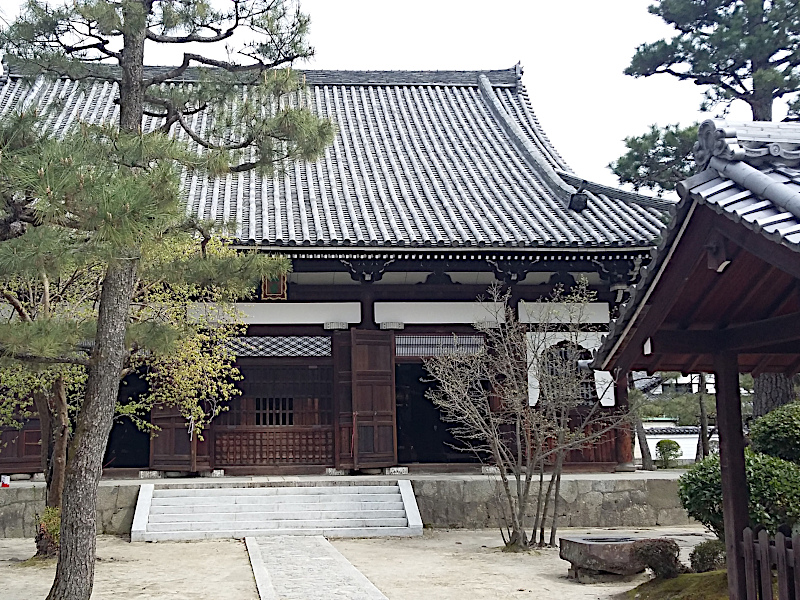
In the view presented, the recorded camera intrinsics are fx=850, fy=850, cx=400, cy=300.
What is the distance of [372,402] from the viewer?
1362 cm

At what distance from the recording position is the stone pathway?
24.3 ft

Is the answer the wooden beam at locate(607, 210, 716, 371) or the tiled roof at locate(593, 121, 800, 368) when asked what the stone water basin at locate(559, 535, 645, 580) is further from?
the tiled roof at locate(593, 121, 800, 368)

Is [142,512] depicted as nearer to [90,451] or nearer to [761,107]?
[90,451]

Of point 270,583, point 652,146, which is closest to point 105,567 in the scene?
point 270,583

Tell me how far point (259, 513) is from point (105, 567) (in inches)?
120

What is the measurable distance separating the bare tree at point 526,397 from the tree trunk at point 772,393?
2.67 m

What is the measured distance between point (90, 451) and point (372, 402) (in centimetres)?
730

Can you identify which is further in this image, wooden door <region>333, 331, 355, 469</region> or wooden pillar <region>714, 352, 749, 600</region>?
wooden door <region>333, 331, 355, 469</region>

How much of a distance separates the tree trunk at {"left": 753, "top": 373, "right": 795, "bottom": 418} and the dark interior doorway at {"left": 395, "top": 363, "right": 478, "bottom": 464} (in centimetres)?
680

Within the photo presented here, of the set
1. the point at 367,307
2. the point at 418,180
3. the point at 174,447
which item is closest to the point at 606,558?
the point at 367,307

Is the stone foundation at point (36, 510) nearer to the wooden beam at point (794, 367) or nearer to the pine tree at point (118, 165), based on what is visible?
the pine tree at point (118, 165)

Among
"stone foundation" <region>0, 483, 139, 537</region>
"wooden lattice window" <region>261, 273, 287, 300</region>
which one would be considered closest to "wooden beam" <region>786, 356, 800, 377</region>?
"wooden lattice window" <region>261, 273, 287, 300</region>

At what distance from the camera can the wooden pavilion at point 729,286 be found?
3807 mm

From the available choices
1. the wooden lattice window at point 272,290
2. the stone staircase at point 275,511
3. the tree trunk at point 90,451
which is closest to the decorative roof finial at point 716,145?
the tree trunk at point 90,451
